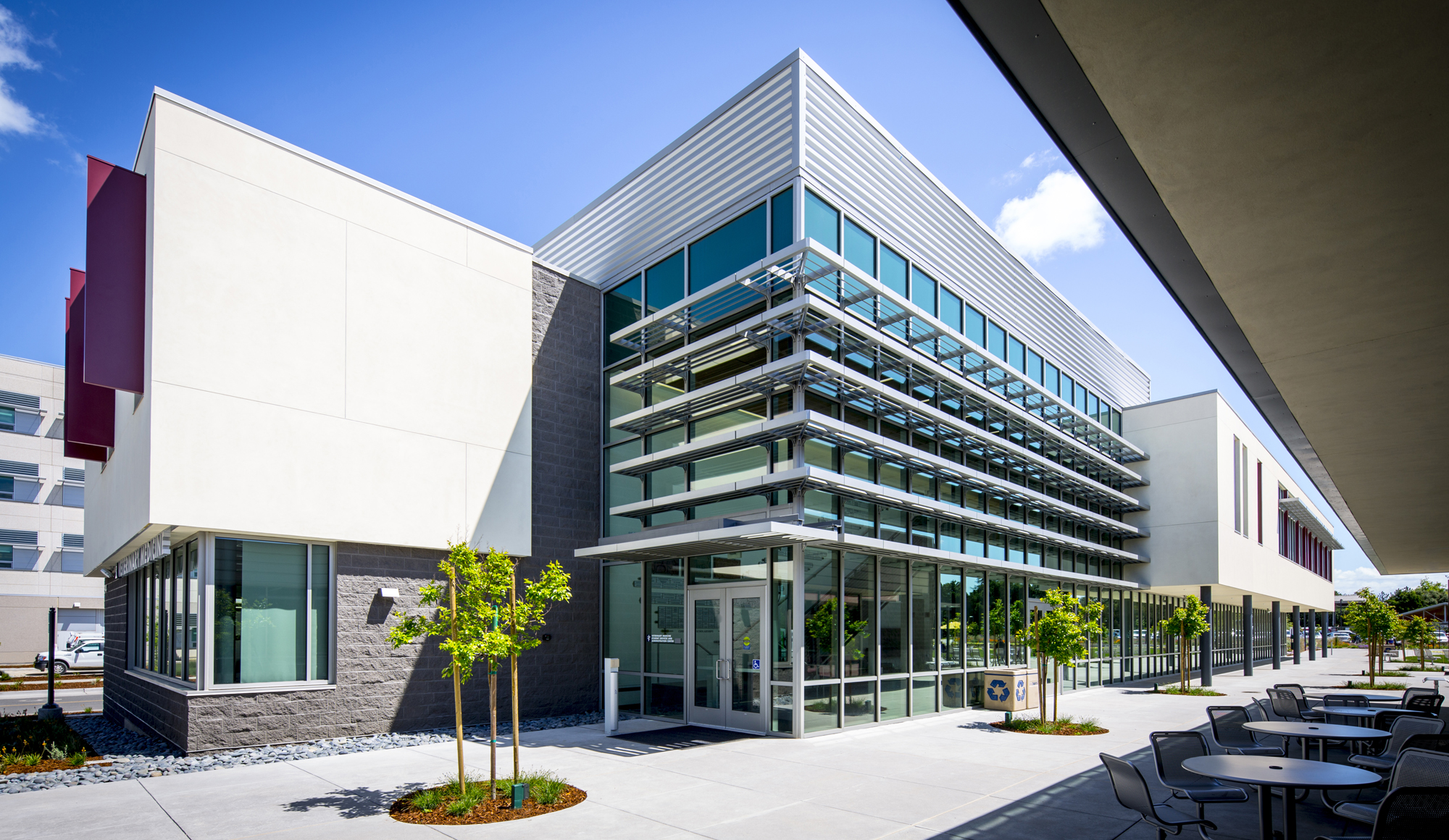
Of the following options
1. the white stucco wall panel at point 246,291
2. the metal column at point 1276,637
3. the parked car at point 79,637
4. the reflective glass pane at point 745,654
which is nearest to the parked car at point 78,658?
the parked car at point 79,637

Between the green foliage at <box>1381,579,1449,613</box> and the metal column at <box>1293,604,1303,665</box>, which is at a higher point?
the metal column at <box>1293,604,1303,665</box>

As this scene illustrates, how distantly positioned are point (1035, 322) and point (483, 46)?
17598 mm

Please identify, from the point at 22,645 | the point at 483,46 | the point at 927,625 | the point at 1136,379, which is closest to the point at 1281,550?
the point at 1136,379

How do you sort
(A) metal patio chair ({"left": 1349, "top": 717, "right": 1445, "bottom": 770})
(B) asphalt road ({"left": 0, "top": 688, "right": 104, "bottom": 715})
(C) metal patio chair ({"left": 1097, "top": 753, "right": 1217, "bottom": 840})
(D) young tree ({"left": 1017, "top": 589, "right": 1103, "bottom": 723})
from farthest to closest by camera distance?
(B) asphalt road ({"left": 0, "top": 688, "right": 104, "bottom": 715})
(D) young tree ({"left": 1017, "top": 589, "right": 1103, "bottom": 723})
(A) metal patio chair ({"left": 1349, "top": 717, "right": 1445, "bottom": 770})
(C) metal patio chair ({"left": 1097, "top": 753, "right": 1217, "bottom": 840})

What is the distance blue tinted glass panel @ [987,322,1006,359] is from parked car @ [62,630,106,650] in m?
41.8

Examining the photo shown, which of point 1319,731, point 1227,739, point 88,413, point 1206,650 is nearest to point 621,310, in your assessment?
point 88,413

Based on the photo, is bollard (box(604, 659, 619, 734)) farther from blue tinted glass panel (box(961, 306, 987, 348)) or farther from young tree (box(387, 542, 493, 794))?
blue tinted glass panel (box(961, 306, 987, 348))

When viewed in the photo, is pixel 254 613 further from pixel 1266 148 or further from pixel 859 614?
pixel 1266 148

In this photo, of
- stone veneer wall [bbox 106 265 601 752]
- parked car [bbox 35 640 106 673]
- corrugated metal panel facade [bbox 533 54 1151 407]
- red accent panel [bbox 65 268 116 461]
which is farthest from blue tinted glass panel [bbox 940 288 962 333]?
parked car [bbox 35 640 106 673]

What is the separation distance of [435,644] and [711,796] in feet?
24.9

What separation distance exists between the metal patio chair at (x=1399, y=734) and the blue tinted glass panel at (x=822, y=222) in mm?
10421

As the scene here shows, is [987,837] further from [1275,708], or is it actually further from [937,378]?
[937,378]

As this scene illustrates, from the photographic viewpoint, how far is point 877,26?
318 inches

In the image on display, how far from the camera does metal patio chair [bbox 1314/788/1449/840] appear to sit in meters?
5.43
